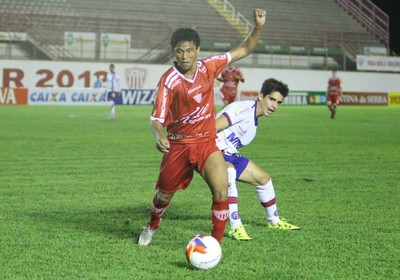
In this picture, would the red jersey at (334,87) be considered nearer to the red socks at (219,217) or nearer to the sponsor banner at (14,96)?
the sponsor banner at (14,96)

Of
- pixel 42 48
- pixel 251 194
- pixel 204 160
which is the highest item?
pixel 42 48

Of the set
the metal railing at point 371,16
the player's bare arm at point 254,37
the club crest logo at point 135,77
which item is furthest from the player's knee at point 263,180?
A: the metal railing at point 371,16

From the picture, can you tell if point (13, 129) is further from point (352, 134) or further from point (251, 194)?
point (251, 194)

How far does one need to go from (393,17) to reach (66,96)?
28.6m

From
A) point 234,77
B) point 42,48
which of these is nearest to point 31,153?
point 234,77

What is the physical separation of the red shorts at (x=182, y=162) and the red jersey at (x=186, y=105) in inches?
2.5

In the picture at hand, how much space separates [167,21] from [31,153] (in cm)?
3168

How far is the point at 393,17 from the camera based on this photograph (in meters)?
54.1

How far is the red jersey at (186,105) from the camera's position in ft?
18.6

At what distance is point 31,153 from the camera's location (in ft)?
46.1

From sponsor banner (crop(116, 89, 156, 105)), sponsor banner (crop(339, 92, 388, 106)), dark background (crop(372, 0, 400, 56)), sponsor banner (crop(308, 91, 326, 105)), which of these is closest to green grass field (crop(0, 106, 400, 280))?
sponsor banner (crop(116, 89, 156, 105))

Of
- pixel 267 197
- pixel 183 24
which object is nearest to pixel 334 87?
pixel 183 24

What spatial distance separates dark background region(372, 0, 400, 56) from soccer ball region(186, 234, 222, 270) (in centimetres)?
5081

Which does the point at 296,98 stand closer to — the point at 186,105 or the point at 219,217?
the point at 186,105
